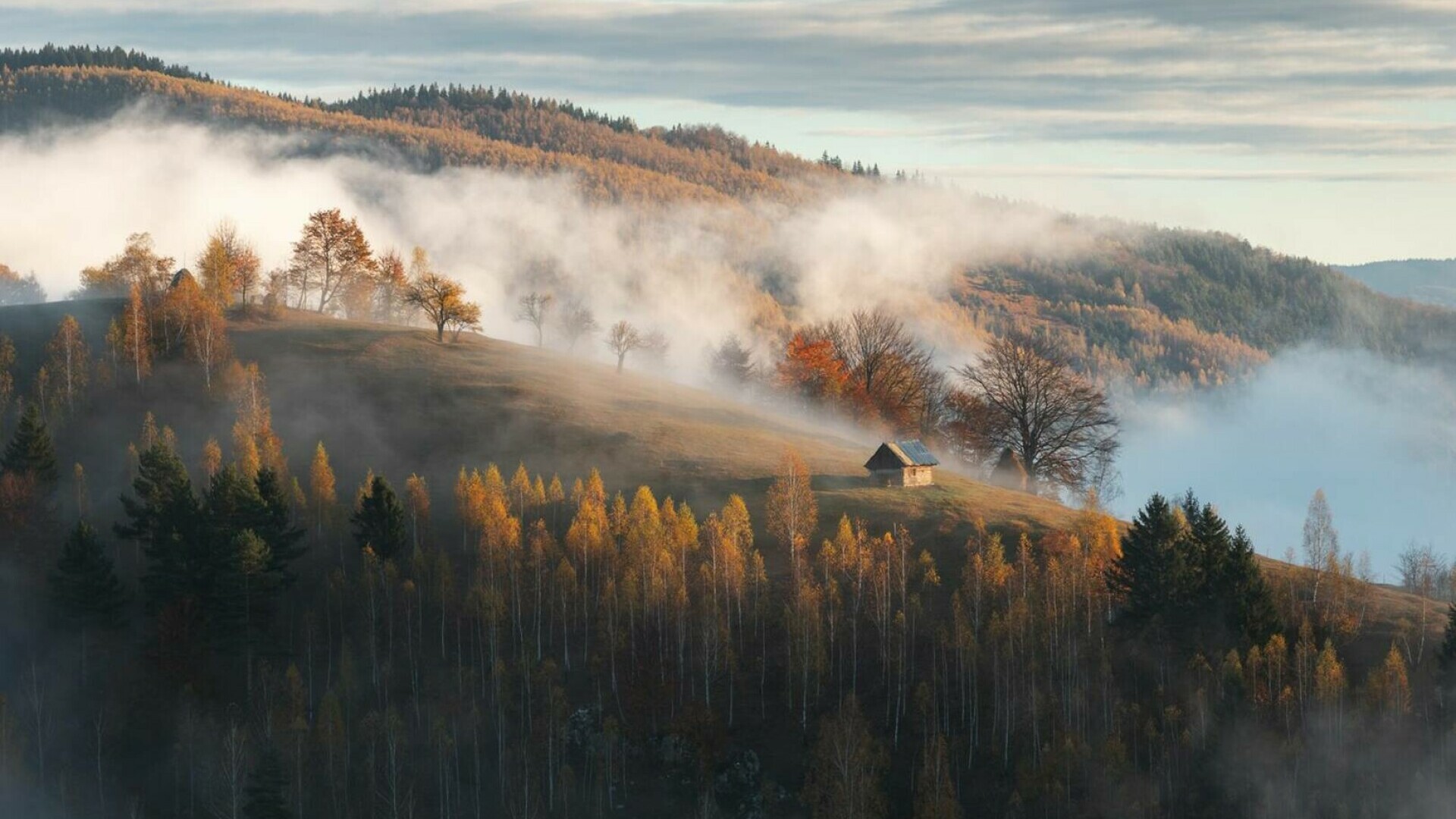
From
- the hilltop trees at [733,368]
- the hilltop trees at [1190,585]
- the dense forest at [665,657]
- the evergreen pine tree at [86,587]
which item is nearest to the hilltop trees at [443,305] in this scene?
the hilltop trees at [733,368]

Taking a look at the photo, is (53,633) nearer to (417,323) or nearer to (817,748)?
(817,748)

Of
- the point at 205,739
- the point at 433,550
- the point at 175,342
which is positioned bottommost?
the point at 205,739

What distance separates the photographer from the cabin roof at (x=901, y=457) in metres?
123

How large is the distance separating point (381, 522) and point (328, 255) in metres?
75.3

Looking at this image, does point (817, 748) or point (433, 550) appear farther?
point (433, 550)

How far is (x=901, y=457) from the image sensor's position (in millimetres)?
122562

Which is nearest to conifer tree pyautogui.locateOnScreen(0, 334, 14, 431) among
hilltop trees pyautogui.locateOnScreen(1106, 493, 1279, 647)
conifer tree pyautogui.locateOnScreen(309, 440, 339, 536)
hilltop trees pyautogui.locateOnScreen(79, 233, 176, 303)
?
hilltop trees pyautogui.locateOnScreen(79, 233, 176, 303)

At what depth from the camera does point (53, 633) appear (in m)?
109

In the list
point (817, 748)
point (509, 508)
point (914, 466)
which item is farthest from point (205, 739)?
point (914, 466)

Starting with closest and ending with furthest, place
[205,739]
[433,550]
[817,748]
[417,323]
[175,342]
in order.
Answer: [817,748]
[205,739]
[433,550]
[175,342]
[417,323]

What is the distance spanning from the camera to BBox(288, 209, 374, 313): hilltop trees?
588 ft

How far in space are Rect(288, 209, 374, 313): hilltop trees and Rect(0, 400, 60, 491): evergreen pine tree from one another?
57717 mm

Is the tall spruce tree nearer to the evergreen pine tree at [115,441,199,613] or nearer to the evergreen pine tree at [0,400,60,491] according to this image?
the evergreen pine tree at [115,441,199,613]

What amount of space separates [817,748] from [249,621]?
40550mm
